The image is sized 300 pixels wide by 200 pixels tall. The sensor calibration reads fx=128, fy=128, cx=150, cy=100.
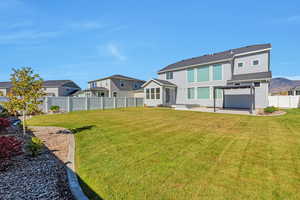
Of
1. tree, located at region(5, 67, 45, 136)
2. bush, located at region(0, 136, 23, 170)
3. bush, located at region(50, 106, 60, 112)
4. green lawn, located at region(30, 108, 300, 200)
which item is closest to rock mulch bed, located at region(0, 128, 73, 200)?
bush, located at region(0, 136, 23, 170)

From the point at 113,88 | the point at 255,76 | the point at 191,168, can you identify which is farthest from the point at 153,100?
the point at 191,168

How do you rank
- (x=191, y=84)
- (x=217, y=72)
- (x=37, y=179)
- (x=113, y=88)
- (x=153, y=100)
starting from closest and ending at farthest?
(x=37, y=179), (x=217, y=72), (x=191, y=84), (x=153, y=100), (x=113, y=88)

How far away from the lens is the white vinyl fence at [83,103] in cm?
1460

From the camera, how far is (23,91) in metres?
5.62

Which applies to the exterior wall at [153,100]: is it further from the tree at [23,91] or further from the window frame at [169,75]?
the tree at [23,91]

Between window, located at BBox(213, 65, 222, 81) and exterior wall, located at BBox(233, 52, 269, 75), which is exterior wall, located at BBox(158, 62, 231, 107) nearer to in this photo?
window, located at BBox(213, 65, 222, 81)

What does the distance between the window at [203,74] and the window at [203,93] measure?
1.32 meters

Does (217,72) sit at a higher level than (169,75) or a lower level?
lower

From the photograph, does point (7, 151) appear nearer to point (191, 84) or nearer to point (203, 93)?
point (203, 93)

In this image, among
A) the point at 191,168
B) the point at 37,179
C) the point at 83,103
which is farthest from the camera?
the point at 83,103

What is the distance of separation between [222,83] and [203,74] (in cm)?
290

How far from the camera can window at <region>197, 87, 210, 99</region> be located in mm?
18197

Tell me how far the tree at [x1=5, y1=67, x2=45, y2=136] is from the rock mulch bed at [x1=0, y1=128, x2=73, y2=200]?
2.77 m

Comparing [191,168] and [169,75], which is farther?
[169,75]
